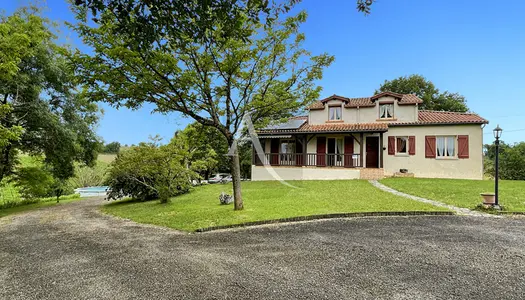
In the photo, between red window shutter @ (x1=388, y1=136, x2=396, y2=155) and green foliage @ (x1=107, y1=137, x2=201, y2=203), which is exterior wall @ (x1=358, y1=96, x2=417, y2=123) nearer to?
red window shutter @ (x1=388, y1=136, x2=396, y2=155)

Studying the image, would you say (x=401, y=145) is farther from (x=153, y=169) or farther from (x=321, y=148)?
(x=153, y=169)

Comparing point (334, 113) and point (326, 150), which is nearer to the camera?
point (326, 150)

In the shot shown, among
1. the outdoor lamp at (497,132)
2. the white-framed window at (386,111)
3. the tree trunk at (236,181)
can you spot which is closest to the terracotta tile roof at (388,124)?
the white-framed window at (386,111)

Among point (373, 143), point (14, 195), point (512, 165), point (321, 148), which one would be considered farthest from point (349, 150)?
point (14, 195)

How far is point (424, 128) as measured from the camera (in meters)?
17.6

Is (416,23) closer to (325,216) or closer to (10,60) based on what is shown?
(325,216)

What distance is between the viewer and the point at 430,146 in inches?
682

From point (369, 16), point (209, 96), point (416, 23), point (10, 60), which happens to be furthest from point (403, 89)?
point (10, 60)

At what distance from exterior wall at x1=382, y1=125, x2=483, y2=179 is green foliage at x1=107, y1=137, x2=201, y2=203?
13.4 m

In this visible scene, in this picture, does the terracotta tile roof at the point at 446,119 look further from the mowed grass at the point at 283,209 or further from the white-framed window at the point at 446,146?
the mowed grass at the point at 283,209

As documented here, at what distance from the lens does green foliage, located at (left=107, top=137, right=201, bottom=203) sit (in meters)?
12.0

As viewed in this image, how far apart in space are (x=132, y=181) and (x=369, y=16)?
14.0m

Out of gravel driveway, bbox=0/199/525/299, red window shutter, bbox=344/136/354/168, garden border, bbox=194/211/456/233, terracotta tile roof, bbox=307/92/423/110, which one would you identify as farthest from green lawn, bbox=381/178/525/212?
terracotta tile roof, bbox=307/92/423/110

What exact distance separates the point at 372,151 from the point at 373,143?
59 centimetres
